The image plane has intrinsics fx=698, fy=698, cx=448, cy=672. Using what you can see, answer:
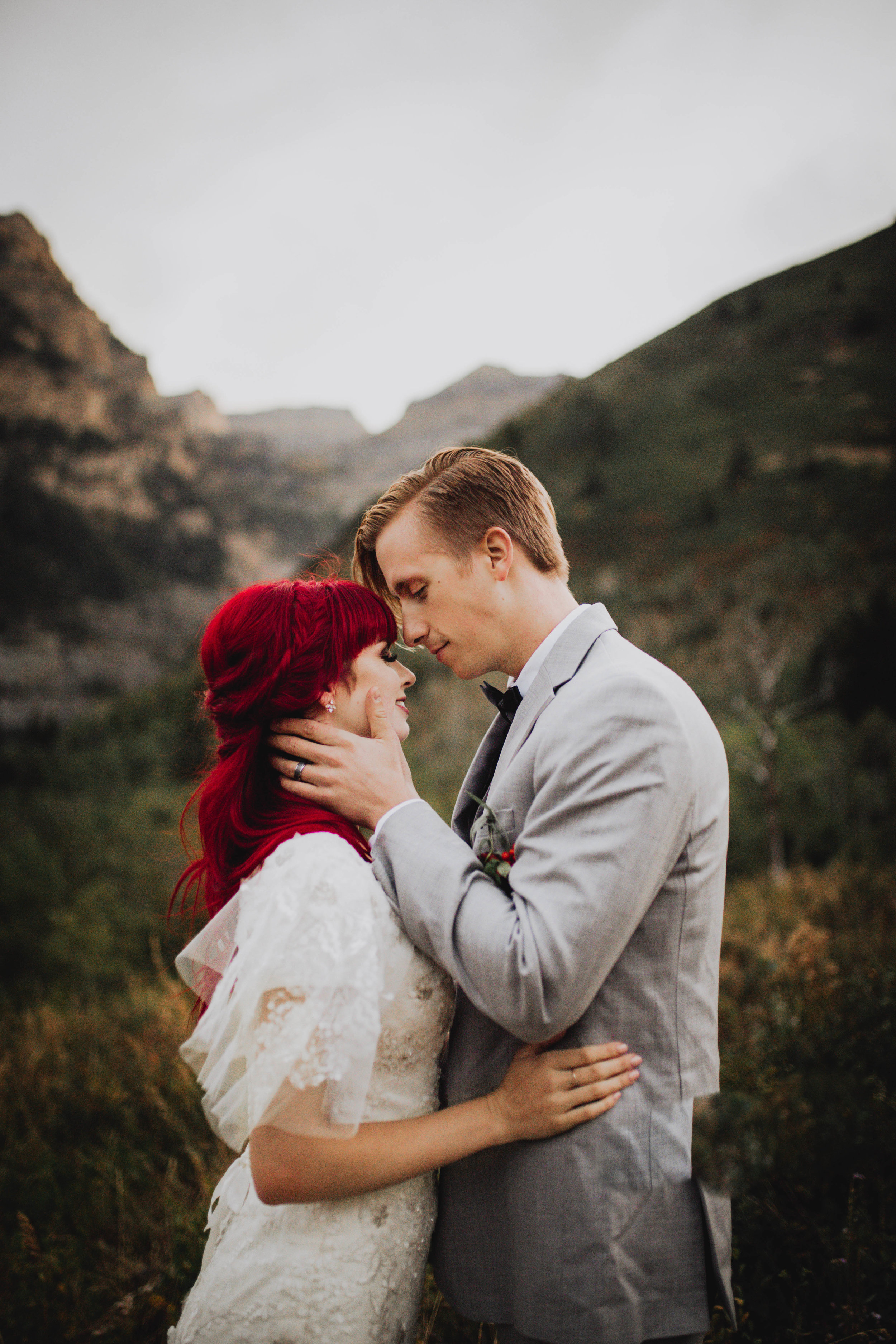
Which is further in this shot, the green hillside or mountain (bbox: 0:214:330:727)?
mountain (bbox: 0:214:330:727)

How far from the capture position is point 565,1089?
144cm

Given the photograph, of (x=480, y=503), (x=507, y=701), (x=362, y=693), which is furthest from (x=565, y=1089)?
(x=480, y=503)

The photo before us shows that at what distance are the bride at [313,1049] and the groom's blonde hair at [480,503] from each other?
0.33 m

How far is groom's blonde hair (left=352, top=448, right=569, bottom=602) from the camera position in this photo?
2.07 m

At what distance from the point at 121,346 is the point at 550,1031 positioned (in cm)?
19633

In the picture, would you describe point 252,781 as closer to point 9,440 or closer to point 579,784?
point 579,784

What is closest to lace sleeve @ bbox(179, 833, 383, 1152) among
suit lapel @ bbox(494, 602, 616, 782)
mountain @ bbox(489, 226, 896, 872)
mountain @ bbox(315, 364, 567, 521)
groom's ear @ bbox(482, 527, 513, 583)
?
suit lapel @ bbox(494, 602, 616, 782)

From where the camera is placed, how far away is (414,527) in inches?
84.5

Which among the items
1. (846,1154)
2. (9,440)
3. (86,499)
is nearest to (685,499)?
(846,1154)

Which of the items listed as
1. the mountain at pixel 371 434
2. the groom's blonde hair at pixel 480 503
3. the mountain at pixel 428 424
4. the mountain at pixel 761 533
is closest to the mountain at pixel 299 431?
the mountain at pixel 371 434

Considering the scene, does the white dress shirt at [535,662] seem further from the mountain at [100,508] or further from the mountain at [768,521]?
the mountain at [100,508]

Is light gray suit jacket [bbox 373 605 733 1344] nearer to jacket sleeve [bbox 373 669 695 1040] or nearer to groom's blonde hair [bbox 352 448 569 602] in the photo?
jacket sleeve [bbox 373 669 695 1040]

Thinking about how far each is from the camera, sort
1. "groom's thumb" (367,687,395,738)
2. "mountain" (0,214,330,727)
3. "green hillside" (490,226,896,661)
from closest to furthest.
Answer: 1. "groom's thumb" (367,687,395,738)
2. "green hillside" (490,226,896,661)
3. "mountain" (0,214,330,727)

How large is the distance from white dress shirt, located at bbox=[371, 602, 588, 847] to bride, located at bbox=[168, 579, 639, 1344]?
187 millimetres
